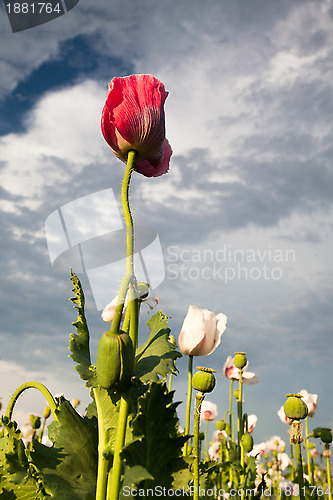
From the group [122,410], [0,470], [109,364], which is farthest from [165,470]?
[0,470]

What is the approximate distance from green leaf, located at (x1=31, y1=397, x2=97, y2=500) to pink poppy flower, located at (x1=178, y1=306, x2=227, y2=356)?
1140 millimetres

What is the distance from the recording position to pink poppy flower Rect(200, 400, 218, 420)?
18.8ft

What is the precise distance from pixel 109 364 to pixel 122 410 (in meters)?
0.16

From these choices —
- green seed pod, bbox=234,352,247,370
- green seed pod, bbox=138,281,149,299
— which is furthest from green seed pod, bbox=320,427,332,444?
green seed pod, bbox=138,281,149,299

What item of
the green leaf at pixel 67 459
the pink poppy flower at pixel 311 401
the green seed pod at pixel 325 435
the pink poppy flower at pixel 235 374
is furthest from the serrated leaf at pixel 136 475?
the pink poppy flower at pixel 311 401

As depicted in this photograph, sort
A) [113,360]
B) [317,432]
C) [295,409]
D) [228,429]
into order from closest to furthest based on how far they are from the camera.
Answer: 1. [113,360]
2. [295,409]
3. [317,432]
4. [228,429]

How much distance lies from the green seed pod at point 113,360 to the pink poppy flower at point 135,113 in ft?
1.77

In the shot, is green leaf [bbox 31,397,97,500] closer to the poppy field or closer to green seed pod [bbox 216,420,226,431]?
the poppy field

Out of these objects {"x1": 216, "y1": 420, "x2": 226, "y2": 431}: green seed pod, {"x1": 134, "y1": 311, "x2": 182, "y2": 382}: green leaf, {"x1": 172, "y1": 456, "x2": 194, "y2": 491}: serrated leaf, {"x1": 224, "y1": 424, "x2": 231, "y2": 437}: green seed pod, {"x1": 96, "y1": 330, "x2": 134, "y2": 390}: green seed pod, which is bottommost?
{"x1": 172, "y1": 456, "x2": 194, "y2": 491}: serrated leaf

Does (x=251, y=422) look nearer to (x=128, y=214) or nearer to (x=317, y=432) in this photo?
(x=317, y=432)

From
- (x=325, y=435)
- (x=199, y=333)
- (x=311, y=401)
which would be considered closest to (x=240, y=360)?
(x=325, y=435)

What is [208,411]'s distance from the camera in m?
5.79

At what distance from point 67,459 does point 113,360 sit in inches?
21.0

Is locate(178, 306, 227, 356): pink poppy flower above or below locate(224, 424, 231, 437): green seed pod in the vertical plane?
above
